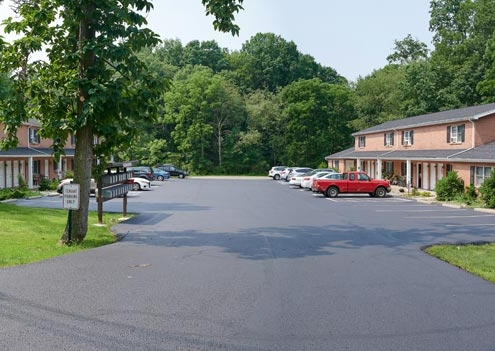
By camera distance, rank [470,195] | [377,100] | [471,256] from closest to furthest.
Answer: [471,256] → [470,195] → [377,100]

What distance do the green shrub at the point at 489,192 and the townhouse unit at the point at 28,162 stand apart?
24841 mm

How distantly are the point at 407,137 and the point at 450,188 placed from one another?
46.1 feet

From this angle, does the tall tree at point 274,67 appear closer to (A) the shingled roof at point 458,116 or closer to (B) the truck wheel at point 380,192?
(A) the shingled roof at point 458,116

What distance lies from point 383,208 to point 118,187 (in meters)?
13.4

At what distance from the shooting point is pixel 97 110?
13.9 meters

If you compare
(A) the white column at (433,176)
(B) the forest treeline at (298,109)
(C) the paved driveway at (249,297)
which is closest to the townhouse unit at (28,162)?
(B) the forest treeline at (298,109)

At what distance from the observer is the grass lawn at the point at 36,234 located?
1244 cm

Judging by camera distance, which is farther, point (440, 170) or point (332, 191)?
point (440, 170)

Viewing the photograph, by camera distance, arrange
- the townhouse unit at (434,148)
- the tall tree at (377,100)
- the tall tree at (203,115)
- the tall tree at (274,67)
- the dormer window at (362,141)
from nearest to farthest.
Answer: the townhouse unit at (434,148) < the dormer window at (362,141) < the tall tree at (377,100) < the tall tree at (203,115) < the tall tree at (274,67)

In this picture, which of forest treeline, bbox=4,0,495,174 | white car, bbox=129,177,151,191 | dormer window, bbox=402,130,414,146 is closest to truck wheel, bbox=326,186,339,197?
dormer window, bbox=402,130,414,146

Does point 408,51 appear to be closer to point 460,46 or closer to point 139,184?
point 460,46

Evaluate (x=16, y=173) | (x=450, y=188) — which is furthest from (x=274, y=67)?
(x=450, y=188)

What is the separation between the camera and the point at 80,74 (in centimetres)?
1460

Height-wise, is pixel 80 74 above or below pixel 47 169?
above
